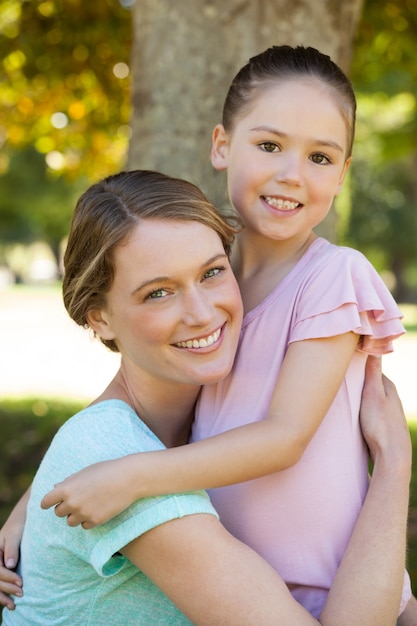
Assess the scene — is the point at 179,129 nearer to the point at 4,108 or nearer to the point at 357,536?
the point at 357,536

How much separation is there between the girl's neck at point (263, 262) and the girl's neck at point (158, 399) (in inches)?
14.0

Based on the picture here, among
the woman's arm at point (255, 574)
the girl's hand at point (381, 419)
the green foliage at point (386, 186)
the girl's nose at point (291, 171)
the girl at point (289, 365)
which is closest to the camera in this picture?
the woman's arm at point (255, 574)

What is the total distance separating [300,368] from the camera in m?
2.48

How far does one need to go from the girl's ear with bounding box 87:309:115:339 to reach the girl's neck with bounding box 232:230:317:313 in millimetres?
458

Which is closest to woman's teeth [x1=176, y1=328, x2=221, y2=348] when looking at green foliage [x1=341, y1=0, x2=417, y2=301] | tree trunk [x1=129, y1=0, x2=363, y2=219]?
tree trunk [x1=129, y1=0, x2=363, y2=219]

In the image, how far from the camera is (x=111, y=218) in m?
2.60

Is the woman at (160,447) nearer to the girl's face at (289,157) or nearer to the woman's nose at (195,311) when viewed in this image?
the woman's nose at (195,311)

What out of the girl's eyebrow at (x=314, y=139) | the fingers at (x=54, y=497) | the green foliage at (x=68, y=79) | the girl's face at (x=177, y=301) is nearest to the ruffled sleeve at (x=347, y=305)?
the girl's face at (x=177, y=301)

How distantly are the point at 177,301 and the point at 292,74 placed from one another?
869mm

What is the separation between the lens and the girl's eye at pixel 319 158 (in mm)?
2803

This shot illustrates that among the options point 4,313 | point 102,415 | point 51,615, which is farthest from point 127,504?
point 4,313

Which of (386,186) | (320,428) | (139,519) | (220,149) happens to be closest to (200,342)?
(320,428)

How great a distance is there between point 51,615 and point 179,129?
3.02 meters

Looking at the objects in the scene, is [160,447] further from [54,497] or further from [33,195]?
[33,195]
